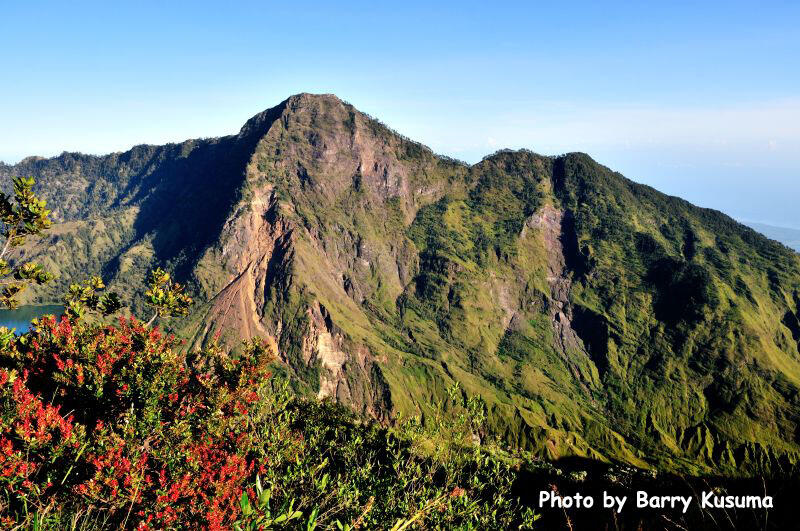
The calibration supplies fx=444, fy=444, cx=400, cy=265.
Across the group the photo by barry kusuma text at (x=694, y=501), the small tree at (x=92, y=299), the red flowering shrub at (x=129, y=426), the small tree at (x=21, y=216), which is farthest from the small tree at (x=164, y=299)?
the photo by barry kusuma text at (x=694, y=501)

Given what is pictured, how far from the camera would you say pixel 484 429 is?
19900 cm

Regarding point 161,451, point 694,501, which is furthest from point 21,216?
point 694,501

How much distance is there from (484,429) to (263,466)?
192 m

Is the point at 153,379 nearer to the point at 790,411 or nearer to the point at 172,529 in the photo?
the point at 172,529

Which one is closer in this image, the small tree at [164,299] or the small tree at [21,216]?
the small tree at [21,216]

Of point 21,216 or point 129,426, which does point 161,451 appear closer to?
point 129,426

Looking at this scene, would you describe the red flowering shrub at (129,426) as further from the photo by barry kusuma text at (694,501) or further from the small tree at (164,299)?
the photo by barry kusuma text at (694,501)

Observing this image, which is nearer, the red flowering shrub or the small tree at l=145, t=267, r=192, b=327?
the red flowering shrub

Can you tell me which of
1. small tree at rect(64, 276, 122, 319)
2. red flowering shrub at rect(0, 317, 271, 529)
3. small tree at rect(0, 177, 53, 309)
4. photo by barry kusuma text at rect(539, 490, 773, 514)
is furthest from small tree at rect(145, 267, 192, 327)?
photo by barry kusuma text at rect(539, 490, 773, 514)

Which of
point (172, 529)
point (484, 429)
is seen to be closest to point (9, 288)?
point (172, 529)

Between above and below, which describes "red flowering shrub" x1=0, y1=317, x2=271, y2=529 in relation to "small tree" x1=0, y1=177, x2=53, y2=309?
below

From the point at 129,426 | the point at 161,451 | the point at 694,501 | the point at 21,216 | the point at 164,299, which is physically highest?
the point at 21,216

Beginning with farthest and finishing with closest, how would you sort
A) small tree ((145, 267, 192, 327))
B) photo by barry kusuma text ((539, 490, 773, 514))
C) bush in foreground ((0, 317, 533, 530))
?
small tree ((145, 267, 192, 327)) < bush in foreground ((0, 317, 533, 530)) < photo by barry kusuma text ((539, 490, 773, 514))

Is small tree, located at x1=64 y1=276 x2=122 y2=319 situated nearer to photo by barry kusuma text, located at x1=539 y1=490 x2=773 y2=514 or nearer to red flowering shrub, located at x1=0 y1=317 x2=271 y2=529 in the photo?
red flowering shrub, located at x1=0 y1=317 x2=271 y2=529
